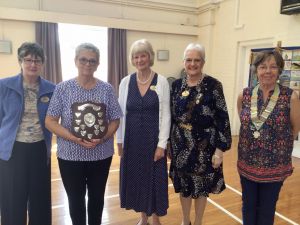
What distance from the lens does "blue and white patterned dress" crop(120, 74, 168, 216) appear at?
2.01 metres

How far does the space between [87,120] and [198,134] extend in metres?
0.81

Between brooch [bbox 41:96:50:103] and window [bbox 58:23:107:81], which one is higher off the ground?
window [bbox 58:23:107:81]

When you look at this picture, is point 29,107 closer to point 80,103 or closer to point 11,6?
point 80,103

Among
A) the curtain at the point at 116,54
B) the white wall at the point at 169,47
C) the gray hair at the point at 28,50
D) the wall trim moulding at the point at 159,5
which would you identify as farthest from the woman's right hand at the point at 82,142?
the wall trim moulding at the point at 159,5

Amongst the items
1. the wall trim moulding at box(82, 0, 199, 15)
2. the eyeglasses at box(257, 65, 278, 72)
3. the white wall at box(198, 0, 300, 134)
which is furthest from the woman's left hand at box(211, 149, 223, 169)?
the wall trim moulding at box(82, 0, 199, 15)

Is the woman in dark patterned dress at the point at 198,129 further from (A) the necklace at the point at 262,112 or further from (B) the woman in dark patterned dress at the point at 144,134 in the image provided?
(A) the necklace at the point at 262,112

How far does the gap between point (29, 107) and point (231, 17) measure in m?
5.57

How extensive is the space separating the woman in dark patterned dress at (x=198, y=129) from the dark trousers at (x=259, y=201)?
0.91 ft

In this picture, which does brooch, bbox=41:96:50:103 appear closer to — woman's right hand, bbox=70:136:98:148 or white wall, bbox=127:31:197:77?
woman's right hand, bbox=70:136:98:148

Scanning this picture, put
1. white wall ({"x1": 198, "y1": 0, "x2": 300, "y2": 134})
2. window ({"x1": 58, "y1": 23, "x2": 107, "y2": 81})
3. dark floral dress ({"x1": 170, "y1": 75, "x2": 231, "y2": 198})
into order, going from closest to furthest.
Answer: dark floral dress ({"x1": 170, "y1": 75, "x2": 231, "y2": 198})
white wall ({"x1": 198, "y1": 0, "x2": 300, "y2": 134})
window ({"x1": 58, "y1": 23, "x2": 107, "y2": 81})

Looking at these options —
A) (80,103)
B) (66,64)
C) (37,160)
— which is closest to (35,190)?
(37,160)

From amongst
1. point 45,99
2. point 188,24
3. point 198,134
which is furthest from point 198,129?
point 188,24

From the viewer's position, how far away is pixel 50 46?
572cm

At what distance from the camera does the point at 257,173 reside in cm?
173
